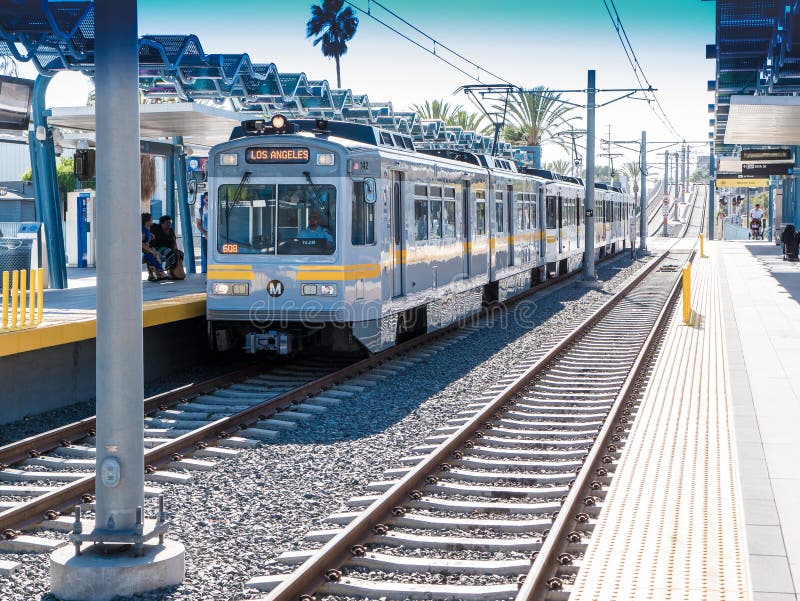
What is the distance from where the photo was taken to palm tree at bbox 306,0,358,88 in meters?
59.4

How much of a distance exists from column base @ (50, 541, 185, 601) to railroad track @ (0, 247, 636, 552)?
0.86 m

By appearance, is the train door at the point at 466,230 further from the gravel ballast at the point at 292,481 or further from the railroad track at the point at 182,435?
the railroad track at the point at 182,435

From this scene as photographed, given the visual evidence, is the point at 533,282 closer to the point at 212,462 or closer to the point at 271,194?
the point at 271,194

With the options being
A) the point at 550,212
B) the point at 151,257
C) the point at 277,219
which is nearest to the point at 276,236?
the point at 277,219

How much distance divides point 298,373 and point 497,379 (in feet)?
8.30

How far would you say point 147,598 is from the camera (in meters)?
6.02

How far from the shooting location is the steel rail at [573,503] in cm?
588

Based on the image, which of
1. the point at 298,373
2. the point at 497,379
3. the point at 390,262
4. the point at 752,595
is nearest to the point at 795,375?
the point at 497,379

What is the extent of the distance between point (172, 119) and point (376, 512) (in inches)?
460

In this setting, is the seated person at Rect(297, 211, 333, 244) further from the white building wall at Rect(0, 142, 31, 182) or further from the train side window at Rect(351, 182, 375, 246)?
the white building wall at Rect(0, 142, 31, 182)

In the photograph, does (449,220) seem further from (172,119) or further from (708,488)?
(708,488)

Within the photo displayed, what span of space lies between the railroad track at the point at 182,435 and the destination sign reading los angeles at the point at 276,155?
8.49 feet

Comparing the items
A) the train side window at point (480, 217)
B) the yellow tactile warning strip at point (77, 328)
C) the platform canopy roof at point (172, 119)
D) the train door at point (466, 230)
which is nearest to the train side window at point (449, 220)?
the train door at point (466, 230)

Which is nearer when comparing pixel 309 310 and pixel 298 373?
pixel 309 310
